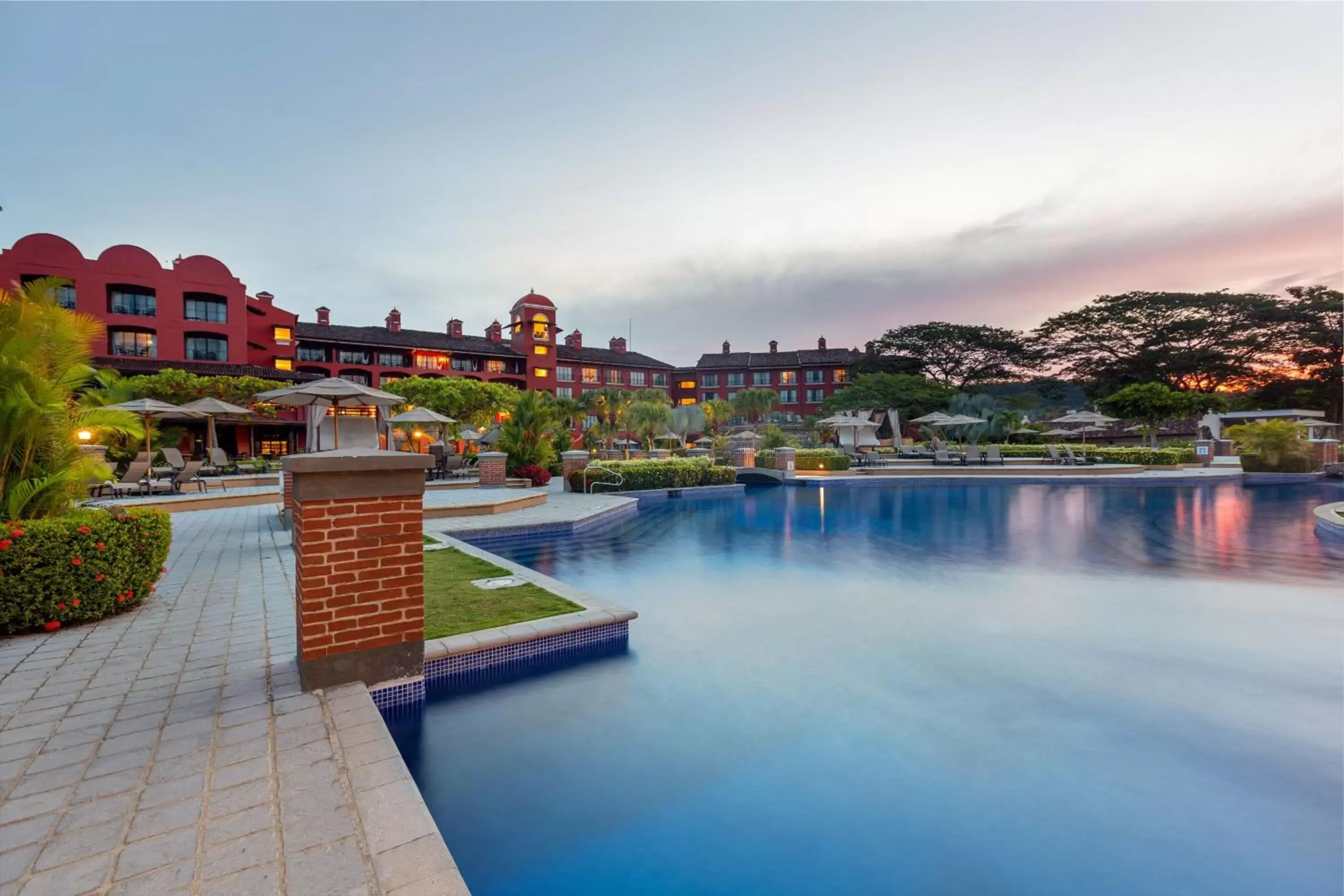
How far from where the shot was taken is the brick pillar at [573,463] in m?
17.7

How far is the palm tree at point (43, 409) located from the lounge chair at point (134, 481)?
9.42 metres

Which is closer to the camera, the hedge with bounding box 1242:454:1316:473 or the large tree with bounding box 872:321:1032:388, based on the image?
the hedge with bounding box 1242:454:1316:473

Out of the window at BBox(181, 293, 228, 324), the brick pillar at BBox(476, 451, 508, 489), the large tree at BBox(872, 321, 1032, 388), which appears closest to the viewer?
the brick pillar at BBox(476, 451, 508, 489)

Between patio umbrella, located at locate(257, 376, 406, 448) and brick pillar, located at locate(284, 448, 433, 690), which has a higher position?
patio umbrella, located at locate(257, 376, 406, 448)

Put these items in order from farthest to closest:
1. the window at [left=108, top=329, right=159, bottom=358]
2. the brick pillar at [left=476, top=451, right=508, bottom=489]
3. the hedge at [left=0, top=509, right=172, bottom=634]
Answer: the window at [left=108, top=329, right=159, bottom=358] → the brick pillar at [left=476, top=451, right=508, bottom=489] → the hedge at [left=0, top=509, right=172, bottom=634]

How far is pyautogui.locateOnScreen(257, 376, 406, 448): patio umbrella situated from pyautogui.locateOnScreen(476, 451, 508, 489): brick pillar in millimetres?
4395

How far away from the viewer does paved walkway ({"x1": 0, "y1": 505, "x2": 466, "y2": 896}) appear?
1.96 metres

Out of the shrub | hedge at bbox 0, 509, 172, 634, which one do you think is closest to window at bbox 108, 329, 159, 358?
the shrub

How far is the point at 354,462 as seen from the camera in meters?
3.50

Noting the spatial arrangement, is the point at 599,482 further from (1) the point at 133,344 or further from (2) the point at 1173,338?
(2) the point at 1173,338

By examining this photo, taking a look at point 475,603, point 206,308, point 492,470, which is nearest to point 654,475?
point 492,470

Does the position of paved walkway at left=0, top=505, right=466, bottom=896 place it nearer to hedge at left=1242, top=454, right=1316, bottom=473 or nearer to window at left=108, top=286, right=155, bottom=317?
hedge at left=1242, top=454, right=1316, bottom=473

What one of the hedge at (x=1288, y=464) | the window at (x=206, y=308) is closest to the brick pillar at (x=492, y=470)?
the window at (x=206, y=308)

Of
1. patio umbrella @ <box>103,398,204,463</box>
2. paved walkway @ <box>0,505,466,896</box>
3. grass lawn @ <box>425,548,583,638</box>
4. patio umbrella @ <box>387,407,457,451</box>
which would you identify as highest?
patio umbrella @ <box>103,398,204,463</box>
